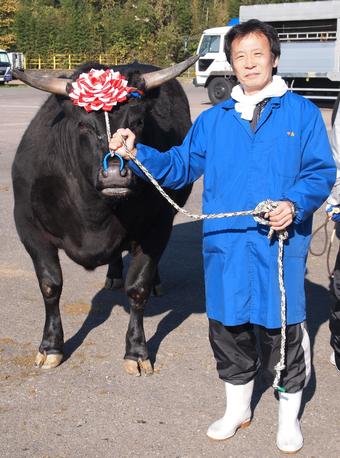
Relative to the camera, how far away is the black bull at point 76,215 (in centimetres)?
426

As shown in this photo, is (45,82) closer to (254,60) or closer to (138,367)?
(254,60)

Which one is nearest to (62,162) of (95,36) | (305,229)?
(305,229)

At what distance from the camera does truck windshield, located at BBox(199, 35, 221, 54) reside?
84.7 ft

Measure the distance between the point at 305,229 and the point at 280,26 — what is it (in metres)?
22.0

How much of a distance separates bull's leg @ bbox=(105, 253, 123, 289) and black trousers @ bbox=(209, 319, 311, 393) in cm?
239

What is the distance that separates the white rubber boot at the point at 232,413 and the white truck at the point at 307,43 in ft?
66.3

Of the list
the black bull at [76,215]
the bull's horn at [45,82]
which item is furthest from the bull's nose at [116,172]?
the bull's horn at [45,82]

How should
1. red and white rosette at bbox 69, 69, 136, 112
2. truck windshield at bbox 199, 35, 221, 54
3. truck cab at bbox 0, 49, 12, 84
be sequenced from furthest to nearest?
truck cab at bbox 0, 49, 12, 84, truck windshield at bbox 199, 35, 221, 54, red and white rosette at bbox 69, 69, 136, 112

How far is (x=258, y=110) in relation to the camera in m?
3.21

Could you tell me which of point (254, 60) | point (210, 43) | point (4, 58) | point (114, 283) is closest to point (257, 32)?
point (254, 60)

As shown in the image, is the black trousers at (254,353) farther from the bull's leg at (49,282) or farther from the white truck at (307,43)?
the white truck at (307,43)

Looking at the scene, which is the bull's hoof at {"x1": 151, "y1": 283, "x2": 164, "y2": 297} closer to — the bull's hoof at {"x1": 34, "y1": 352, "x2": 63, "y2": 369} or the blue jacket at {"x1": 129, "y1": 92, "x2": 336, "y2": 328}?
the bull's hoof at {"x1": 34, "y1": 352, "x2": 63, "y2": 369}

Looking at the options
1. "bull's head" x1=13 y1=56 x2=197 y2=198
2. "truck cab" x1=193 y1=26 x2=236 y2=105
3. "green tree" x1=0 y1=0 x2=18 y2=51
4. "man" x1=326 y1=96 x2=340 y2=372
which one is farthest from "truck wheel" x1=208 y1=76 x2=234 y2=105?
"green tree" x1=0 y1=0 x2=18 y2=51

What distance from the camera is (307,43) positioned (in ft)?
76.2
